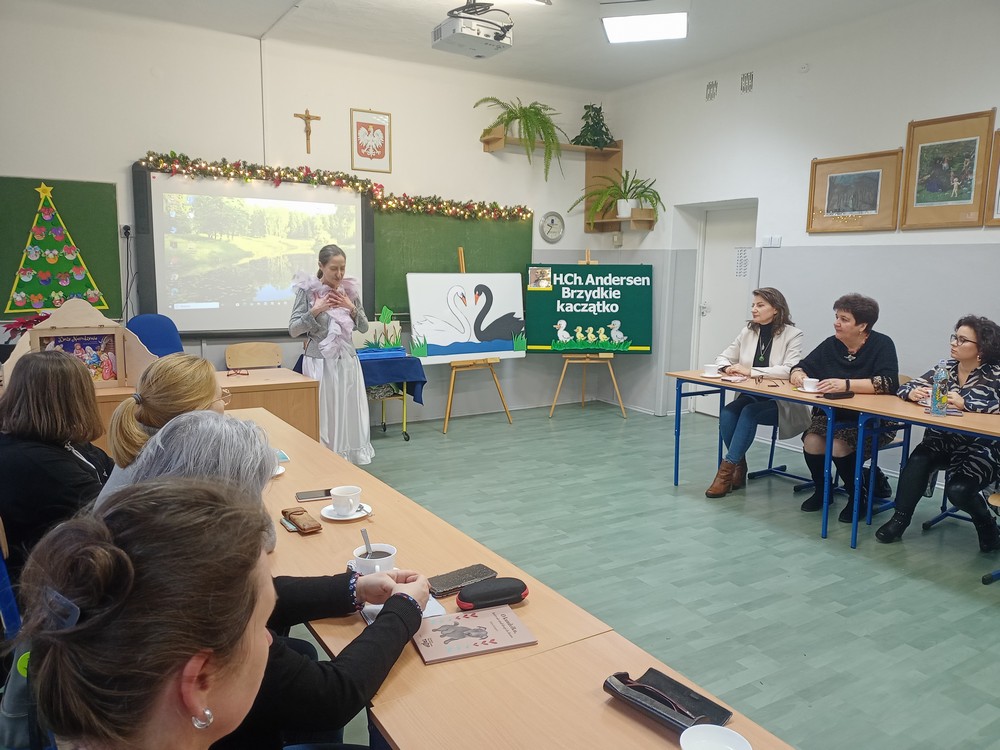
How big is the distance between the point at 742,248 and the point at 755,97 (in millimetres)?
1333

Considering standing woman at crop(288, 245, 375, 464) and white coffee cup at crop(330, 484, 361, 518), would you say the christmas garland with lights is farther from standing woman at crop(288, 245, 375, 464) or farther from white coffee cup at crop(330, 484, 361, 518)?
white coffee cup at crop(330, 484, 361, 518)

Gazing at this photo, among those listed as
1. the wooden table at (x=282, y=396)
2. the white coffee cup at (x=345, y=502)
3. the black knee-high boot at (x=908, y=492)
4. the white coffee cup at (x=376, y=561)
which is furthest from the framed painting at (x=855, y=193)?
the white coffee cup at (x=376, y=561)

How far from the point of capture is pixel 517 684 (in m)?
1.27

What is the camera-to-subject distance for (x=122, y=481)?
1696 millimetres

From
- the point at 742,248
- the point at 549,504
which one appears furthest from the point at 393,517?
the point at 742,248

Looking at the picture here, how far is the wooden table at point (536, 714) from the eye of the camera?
3.68ft

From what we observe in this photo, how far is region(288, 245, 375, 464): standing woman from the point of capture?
4.87 metres

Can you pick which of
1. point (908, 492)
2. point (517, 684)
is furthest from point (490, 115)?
point (517, 684)

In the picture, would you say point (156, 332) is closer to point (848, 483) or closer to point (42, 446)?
point (42, 446)

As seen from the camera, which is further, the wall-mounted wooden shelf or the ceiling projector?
the wall-mounted wooden shelf

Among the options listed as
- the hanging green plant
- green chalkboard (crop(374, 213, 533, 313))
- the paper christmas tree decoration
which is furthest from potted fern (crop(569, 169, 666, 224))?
the paper christmas tree decoration

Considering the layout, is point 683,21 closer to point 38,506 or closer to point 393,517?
point 393,517

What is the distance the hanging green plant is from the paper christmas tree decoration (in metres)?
4.66

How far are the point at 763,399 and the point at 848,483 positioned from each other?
0.73 meters
